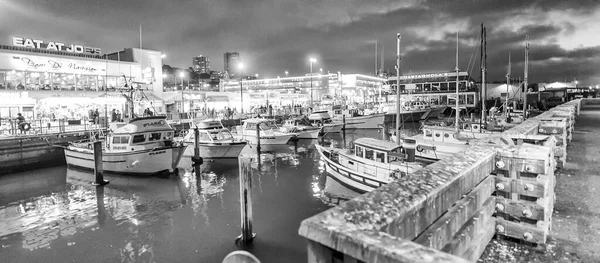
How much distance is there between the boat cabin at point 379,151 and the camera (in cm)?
1571

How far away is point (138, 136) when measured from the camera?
22609mm

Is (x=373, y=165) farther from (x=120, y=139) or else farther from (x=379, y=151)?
(x=120, y=139)

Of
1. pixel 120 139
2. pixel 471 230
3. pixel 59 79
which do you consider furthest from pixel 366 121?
pixel 471 230

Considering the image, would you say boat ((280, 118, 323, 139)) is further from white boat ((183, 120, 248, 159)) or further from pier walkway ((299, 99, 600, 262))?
pier walkway ((299, 99, 600, 262))

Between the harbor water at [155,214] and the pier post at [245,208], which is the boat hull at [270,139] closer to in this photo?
the harbor water at [155,214]

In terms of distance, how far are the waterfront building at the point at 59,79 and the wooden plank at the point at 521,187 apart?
105 feet

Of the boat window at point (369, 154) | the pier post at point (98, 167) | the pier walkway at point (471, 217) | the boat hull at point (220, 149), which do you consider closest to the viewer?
the pier walkway at point (471, 217)

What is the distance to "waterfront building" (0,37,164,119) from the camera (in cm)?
3422

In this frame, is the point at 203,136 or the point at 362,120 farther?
the point at 362,120

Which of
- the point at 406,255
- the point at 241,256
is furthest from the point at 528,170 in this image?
the point at 241,256

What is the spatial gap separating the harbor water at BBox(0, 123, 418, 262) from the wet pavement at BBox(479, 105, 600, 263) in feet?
22.4

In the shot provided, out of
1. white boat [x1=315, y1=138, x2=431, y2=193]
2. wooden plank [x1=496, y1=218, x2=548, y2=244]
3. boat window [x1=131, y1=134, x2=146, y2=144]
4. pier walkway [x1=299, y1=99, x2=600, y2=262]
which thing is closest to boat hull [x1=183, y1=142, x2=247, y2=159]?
boat window [x1=131, y1=134, x2=146, y2=144]

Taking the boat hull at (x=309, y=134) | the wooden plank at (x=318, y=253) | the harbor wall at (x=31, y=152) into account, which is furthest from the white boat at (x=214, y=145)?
the wooden plank at (x=318, y=253)

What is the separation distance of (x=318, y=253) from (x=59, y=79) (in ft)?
151
